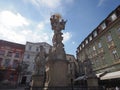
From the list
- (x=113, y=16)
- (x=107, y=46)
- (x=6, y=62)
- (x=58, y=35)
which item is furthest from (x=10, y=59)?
(x=113, y=16)

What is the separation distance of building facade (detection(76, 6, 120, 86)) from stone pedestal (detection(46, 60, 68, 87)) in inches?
402

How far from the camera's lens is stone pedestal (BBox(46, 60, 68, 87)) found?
32.9 ft

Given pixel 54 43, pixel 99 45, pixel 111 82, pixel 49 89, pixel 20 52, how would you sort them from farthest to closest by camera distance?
pixel 20 52 < pixel 99 45 < pixel 111 82 < pixel 54 43 < pixel 49 89

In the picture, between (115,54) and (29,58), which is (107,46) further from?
(29,58)

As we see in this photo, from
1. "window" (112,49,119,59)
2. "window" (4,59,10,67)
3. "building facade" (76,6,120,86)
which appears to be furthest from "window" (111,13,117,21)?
"window" (4,59,10,67)

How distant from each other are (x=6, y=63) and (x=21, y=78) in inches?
294

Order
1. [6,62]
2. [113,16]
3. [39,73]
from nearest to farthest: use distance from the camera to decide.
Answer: [39,73] < [113,16] < [6,62]

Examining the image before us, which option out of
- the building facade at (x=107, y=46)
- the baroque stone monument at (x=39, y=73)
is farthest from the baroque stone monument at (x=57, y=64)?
the building facade at (x=107, y=46)

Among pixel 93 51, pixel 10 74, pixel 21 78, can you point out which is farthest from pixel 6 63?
pixel 93 51

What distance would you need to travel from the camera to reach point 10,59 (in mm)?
37000

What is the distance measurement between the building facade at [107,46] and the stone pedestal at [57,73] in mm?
10207

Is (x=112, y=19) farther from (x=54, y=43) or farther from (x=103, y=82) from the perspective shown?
(x=54, y=43)

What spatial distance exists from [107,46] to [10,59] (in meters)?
32.1

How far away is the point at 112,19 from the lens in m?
21.7
